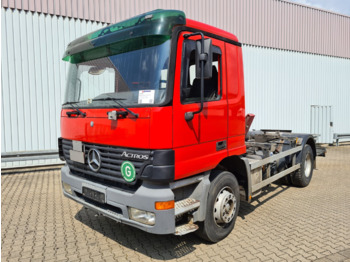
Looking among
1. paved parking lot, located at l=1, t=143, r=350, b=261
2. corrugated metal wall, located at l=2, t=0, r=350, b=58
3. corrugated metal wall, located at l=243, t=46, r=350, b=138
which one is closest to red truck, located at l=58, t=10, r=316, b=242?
paved parking lot, located at l=1, t=143, r=350, b=261

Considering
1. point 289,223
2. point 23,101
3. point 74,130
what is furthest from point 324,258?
point 23,101

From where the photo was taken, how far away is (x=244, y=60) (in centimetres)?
1130

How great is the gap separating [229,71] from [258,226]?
238 centimetres

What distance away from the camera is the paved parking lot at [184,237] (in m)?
3.36

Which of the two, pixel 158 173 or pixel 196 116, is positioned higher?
pixel 196 116

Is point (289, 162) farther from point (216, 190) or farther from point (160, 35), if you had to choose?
point (160, 35)

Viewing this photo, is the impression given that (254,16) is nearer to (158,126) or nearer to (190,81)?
(190,81)

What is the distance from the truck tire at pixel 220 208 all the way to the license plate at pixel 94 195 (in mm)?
1247

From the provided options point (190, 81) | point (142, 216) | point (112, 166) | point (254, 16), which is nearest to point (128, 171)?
point (112, 166)

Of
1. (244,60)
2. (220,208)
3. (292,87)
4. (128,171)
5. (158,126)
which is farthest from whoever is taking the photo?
(292,87)

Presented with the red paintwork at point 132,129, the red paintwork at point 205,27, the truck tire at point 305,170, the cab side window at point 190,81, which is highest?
the red paintwork at point 205,27

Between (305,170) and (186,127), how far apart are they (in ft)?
14.8

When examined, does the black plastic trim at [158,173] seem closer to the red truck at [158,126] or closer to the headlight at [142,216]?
the red truck at [158,126]

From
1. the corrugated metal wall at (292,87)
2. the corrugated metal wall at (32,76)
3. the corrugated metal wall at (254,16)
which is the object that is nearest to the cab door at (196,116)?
the corrugated metal wall at (32,76)
